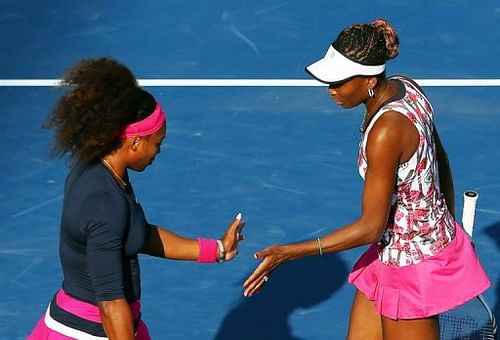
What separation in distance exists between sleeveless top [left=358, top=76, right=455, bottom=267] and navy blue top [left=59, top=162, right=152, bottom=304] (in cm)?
114

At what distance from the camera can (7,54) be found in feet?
33.5

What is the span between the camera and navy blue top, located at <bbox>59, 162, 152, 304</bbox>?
473 cm

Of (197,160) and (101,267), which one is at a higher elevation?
(101,267)

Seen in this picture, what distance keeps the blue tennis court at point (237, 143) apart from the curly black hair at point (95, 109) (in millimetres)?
2461

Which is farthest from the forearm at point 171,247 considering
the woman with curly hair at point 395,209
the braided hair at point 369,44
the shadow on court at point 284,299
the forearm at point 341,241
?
the shadow on court at point 284,299

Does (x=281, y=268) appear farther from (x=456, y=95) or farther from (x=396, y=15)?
(x=396, y=15)

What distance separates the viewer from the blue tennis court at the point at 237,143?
289 inches

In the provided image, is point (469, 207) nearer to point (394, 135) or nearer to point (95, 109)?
point (394, 135)

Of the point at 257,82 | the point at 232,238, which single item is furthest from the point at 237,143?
the point at 232,238

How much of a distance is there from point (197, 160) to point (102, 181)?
387cm

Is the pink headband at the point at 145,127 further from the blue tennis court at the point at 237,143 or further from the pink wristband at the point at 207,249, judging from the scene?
the blue tennis court at the point at 237,143

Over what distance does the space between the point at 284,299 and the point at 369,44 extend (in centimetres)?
245

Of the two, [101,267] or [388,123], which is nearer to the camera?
[101,267]

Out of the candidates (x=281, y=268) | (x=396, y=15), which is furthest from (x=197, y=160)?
(x=396, y=15)
